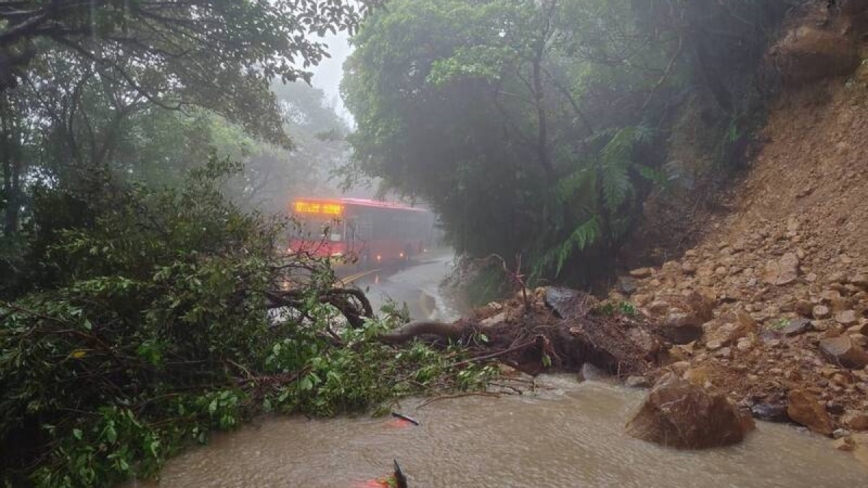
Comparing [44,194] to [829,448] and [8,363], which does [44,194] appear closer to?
[8,363]

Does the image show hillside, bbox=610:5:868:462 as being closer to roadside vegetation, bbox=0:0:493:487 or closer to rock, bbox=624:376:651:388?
rock, bbox=624:376:651:388

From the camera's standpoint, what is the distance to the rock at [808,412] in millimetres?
3395

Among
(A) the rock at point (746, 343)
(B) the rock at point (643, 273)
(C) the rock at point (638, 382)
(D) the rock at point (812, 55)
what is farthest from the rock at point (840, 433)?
(D) the rock at point (812, 55)

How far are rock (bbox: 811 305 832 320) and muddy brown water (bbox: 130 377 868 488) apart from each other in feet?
4.78

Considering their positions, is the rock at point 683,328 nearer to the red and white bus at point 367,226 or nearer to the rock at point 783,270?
the rock at point 783,270

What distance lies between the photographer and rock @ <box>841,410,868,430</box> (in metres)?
3.29

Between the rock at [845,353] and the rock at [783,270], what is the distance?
1393mm

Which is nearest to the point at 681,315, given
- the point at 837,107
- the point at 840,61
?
the point at 837,107

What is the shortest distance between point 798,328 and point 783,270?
129 centimetres

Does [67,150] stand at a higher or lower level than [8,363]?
higher

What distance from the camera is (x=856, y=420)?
3320 millimetres

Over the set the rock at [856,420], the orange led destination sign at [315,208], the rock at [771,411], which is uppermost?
the orange led destination sign at [315,208]

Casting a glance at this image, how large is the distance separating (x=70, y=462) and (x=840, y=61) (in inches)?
371

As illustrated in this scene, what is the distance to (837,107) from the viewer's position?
21.7 ft
